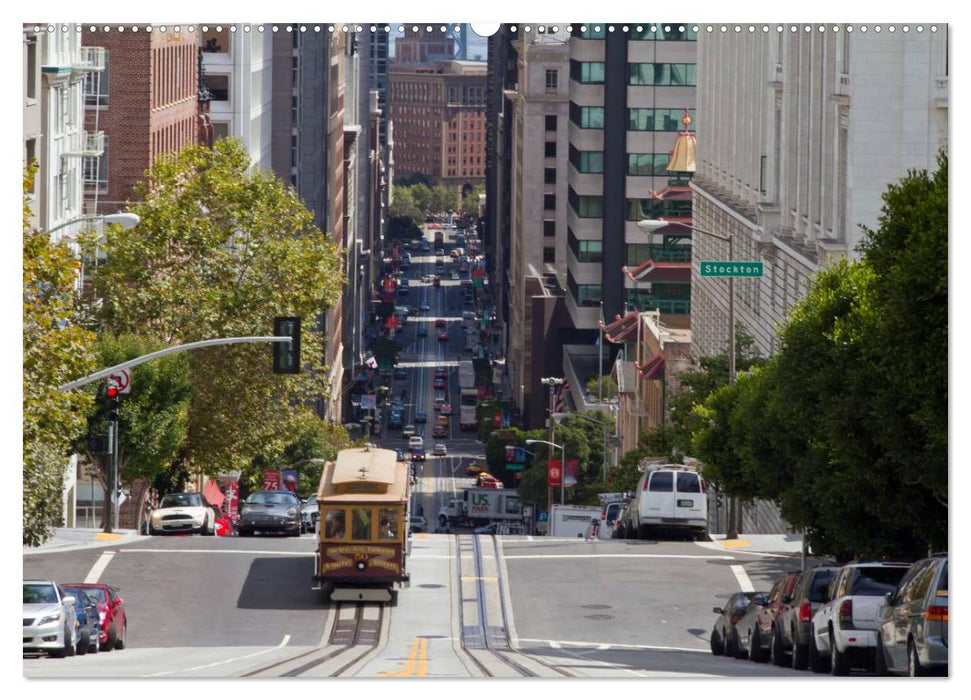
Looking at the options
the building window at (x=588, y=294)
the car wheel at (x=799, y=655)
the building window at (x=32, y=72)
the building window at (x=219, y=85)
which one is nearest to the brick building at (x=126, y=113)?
the building window at (x=32, y=72)

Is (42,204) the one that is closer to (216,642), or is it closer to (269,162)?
(216,642)

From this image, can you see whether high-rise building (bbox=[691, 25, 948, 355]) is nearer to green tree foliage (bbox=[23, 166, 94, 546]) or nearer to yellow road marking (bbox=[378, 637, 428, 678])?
yellow road marking (bbox=[378, 637, 428, 678])

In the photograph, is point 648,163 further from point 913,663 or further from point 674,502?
point 913,663

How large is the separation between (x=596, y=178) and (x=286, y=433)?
103 metres

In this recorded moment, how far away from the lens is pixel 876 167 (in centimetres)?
4366

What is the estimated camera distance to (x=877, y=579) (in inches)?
986

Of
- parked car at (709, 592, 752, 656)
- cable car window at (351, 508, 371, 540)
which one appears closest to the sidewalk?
cable car window at (351, 508, 371, 540)

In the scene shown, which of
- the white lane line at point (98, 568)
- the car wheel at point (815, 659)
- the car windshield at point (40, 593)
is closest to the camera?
the car wheel at point (815, 659)

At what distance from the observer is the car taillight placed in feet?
78.4

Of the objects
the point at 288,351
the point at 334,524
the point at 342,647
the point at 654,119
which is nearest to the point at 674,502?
the point at 334,524

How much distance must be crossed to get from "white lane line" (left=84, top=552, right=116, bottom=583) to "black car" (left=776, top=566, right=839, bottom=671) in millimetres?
17875

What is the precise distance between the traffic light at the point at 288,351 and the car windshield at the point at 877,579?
581 inches

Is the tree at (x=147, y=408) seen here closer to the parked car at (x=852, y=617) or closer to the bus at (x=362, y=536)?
the bus at (x=362, y=536)

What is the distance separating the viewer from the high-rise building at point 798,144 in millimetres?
41125
